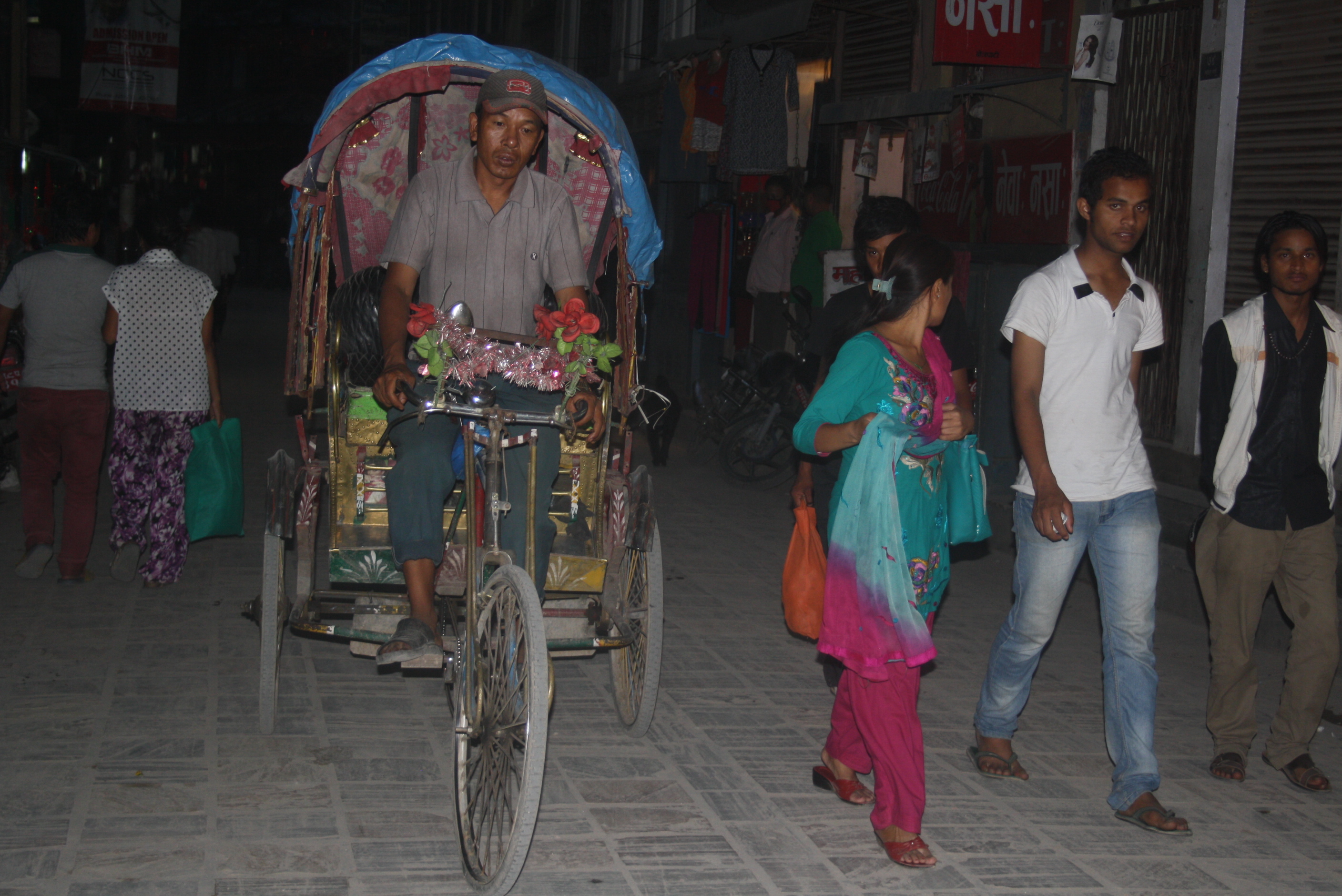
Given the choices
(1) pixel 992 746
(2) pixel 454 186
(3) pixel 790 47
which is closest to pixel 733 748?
(1) pixel 992 746

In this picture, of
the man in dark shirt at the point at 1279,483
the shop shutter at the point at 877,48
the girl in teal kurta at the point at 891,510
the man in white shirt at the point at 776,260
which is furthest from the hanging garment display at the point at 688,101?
the girl in teal kurta at the point at 891,510

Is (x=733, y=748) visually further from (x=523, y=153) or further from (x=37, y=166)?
(x=37, y=166)

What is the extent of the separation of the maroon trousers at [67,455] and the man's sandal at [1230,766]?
575 centimetres

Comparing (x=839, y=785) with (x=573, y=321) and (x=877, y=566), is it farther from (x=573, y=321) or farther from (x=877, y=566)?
(x=573, y=321)

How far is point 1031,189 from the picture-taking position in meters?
9.73

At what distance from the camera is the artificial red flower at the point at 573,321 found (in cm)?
387

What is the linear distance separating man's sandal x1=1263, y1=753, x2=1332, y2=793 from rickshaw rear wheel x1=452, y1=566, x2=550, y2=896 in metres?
3.04

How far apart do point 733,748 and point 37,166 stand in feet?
69.7

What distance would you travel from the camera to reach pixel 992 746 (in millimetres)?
4758

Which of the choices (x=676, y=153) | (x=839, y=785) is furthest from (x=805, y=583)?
(x=676, y=153)

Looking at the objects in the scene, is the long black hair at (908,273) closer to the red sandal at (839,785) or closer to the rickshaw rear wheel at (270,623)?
the red sandal at (839,785)

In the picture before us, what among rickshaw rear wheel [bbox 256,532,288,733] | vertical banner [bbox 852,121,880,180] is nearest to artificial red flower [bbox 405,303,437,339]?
rickshaw rear wheel [bbox 256,532,288,733]

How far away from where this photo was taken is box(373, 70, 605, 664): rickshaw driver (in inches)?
166

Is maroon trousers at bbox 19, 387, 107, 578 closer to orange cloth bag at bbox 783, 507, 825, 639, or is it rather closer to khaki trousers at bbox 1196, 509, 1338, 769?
orange cloth bag at bbox 783, 507, 825, 639
